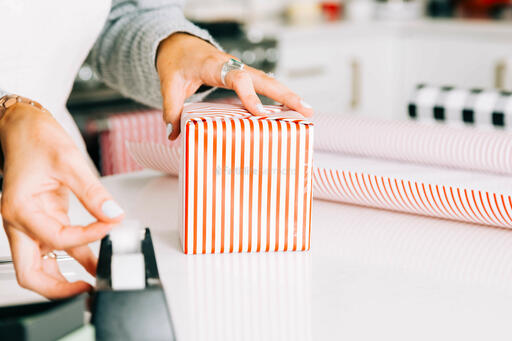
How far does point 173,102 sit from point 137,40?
24 cm

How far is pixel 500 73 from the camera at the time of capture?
3732 mm

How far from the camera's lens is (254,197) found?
0.80 meters

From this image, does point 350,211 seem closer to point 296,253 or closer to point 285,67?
point 296,253

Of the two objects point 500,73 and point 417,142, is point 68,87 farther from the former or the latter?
point 500,73

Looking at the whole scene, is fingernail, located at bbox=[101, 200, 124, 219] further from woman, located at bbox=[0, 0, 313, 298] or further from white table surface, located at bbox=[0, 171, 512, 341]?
white table surface, located at bbox=[0, 171, 512, 341]

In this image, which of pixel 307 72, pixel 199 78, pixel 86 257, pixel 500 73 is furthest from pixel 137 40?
pixel 500 73

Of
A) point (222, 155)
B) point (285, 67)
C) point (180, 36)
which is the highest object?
point (180, 36)

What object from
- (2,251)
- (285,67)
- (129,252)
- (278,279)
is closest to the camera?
(129,252)

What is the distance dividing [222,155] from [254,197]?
63 millimetres

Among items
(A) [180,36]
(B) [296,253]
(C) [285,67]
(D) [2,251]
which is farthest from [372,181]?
(C) [285,67]

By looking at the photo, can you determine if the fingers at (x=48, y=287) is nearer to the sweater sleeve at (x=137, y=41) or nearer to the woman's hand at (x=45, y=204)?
the woman's hand at (x=45, y=204)

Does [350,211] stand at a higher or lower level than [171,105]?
lower

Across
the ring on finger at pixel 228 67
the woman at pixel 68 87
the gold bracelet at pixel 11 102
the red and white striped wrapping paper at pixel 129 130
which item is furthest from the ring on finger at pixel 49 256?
the red and white striped wrapping paper at pixel 129 130

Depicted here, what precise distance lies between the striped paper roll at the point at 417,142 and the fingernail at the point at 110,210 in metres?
0.59
